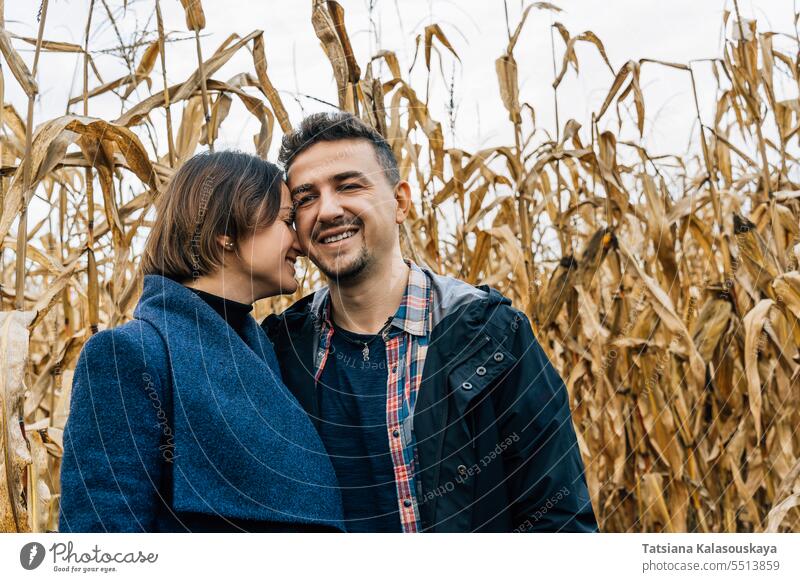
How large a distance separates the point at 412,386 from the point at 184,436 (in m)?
0.52

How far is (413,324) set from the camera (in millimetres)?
1713

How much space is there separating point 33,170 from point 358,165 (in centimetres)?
72

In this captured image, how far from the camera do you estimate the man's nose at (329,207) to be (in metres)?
1.71

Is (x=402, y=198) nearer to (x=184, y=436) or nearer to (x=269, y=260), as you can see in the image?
(x=269, y=260)

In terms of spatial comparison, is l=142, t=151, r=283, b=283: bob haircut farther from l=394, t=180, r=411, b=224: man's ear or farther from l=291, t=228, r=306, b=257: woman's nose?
l=394, t=180, r=411, b=224: man's ear

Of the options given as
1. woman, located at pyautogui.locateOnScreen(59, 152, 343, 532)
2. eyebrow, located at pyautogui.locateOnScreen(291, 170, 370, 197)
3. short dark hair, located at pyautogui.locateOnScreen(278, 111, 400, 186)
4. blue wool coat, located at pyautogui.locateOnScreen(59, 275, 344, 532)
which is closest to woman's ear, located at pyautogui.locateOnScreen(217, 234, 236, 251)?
woman, located at pyautogui.locateOnScreen(59, 152, 343, 532)

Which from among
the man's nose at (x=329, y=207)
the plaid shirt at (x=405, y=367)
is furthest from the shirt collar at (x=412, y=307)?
the man's nose at (x=329, y=207)

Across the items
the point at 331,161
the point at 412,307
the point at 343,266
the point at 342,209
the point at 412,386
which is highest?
the point at 331,161

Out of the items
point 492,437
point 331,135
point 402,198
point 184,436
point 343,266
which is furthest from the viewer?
point 402,198

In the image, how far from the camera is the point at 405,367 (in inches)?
65.7

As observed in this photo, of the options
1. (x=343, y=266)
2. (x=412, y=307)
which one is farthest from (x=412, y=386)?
(x=343, y=266)

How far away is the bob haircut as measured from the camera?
1577 mm

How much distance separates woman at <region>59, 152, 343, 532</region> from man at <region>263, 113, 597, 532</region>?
0.09m
